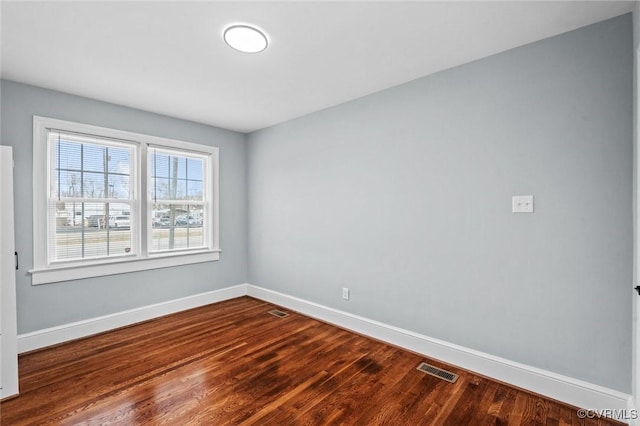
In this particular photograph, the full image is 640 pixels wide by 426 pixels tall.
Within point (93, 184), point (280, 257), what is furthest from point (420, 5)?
point (93, 184)

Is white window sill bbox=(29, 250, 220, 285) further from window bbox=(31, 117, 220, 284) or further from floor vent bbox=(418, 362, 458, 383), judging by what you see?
floor vent bbox=(418, 362, 458, 383)

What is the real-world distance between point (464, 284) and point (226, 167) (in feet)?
11.8

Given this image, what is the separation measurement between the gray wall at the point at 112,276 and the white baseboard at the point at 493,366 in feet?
6.08

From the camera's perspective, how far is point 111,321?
3383 mm

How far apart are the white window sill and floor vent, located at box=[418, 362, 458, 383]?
3.13 meters

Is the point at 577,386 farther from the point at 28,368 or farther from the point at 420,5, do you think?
the point at 28,368

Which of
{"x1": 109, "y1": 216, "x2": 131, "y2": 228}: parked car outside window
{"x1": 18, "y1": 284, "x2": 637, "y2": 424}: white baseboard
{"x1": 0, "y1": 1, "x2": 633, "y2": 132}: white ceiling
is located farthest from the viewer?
{"x1": 109, "y1": 216, "x2": 131, "y2": 228}: parked car outside window

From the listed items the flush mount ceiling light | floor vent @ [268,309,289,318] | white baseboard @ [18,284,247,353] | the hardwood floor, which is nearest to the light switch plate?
the hardwood floor

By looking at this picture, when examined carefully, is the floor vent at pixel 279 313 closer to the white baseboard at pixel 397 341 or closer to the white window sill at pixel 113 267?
the white baseboard at pixel 397 341

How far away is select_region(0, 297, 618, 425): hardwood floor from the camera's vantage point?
1930 mm

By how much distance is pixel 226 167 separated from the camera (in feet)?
14.9

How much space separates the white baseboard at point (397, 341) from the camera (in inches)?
78.6

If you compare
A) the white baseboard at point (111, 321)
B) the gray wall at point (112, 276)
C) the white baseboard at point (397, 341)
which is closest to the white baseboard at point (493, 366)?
the white baseboard at point (397, 341)

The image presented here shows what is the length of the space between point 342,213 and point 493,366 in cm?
200
